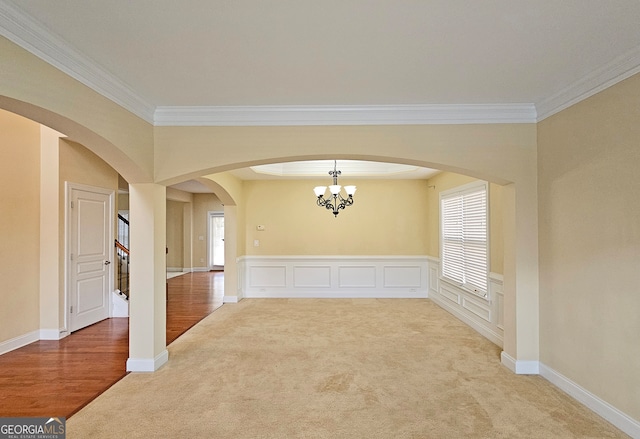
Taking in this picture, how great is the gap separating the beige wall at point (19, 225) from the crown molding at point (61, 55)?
2446mm

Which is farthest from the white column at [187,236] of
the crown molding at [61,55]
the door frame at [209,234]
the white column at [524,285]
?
the white column at [524,285]

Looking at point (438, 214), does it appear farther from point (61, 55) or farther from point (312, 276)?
point (61, 55)

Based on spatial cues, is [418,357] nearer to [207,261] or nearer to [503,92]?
[503,92]

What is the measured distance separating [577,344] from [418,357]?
1561mm

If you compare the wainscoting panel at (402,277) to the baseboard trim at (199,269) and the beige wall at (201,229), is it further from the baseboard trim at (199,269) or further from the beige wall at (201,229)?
the baseboard trim at (199,269)

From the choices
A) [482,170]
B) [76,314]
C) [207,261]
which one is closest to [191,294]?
[76,314]

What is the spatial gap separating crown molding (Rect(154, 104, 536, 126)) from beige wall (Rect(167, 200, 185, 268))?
29.1 ft

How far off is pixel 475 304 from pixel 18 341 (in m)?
6.28

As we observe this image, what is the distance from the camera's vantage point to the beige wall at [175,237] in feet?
38.0

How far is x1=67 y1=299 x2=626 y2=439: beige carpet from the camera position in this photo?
2482 millimetres

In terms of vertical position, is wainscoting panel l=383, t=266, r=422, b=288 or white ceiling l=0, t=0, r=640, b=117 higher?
white ceiling l=0, t=0, r=640, b=117

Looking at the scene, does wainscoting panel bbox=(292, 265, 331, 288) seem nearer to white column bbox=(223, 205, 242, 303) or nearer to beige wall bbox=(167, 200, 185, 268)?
white column bbox=(223, 205, 242, 303)

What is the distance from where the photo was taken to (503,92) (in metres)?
3.08

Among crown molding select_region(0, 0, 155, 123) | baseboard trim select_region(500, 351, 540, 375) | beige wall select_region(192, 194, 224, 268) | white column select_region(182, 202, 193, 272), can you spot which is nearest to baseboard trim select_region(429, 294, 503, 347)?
baseboard trim select_region(500, 351, 540, 375)
